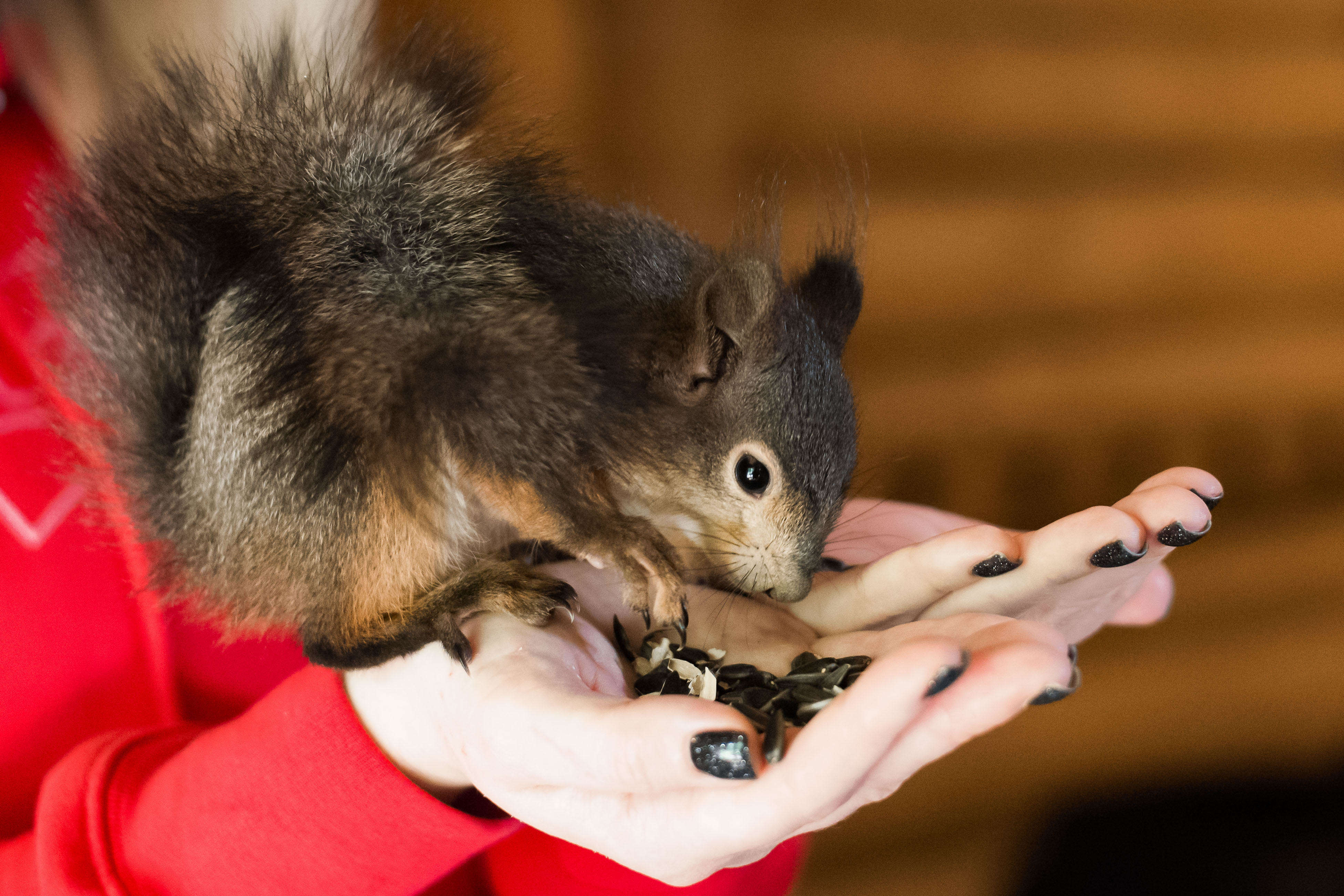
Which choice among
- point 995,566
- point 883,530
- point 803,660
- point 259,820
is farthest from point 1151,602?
point 259,820

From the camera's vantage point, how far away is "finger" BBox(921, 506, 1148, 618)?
785mm

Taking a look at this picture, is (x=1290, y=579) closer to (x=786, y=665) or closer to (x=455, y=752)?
(x=786, y=665)

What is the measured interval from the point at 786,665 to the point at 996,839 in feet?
5.61

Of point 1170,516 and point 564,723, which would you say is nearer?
point 564,723

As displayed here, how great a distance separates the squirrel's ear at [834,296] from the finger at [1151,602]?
504 mm

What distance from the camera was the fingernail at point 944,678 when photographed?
529 millimetres

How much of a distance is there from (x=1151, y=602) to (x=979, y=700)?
29.9 inches

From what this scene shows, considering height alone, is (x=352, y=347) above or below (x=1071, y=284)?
below

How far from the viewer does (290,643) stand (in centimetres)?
133

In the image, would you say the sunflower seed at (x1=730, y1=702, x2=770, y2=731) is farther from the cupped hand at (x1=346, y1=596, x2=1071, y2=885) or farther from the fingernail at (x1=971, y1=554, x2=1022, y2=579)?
the fingernail at (x1=971, y1=554, x2=1022, y2=579)

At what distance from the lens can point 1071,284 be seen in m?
2.28

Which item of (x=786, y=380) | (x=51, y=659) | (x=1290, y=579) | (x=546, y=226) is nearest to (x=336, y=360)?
(x=546, y=226)

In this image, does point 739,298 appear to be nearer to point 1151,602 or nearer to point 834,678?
point 834,678

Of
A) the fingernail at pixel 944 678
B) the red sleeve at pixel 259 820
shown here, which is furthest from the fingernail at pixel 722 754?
the red sleeve at pixel 259 820
